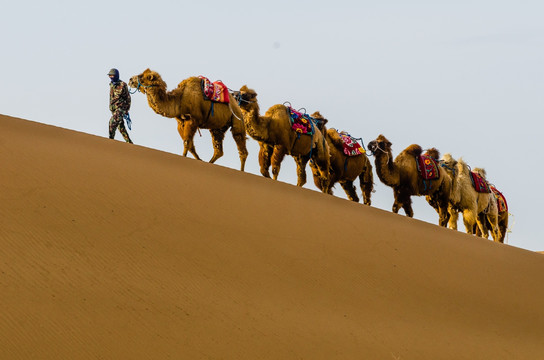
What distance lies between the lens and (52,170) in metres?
11.8

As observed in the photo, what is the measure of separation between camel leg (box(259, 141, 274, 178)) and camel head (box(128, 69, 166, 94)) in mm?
2475

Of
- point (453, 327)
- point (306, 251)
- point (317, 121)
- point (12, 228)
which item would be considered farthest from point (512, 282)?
point (12, 228)

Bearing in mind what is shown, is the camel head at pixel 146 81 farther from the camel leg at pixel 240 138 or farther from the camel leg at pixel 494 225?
the camel leg at pixel 494 225

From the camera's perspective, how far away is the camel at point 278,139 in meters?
17.0

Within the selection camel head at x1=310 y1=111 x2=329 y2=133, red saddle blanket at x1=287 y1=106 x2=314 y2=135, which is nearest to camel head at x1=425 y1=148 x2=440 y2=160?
camel head at x1=310 y1=111 x2=329 y2=133

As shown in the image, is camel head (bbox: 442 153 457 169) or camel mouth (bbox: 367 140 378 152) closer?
camel mouth (bbox: 367 140 378 152)

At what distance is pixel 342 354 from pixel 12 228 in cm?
358

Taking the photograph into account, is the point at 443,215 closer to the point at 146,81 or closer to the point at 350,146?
the point at 350,146

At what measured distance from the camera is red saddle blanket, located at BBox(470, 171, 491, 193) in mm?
19406

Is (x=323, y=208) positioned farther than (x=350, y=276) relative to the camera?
Yes

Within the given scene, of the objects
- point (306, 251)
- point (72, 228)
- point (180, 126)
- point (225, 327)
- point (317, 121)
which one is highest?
point (317, 121)

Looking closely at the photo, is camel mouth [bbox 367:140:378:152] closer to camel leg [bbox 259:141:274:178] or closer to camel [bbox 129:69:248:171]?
camel leg [bbox 259:141:274:178]

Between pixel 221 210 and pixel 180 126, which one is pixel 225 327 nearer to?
pixel 221 210

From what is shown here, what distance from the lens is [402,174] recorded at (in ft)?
60.4
